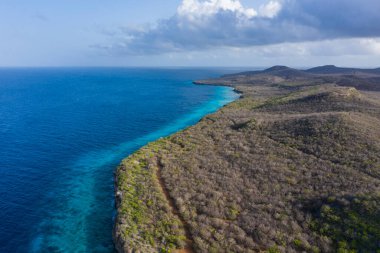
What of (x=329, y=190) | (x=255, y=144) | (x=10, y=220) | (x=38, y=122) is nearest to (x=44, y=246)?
(x=10, y=220)

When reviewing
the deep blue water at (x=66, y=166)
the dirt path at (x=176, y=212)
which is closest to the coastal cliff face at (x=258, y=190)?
the dirt path at (x=176, y=212)

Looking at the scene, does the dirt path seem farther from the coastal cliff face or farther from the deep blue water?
the deep blue water

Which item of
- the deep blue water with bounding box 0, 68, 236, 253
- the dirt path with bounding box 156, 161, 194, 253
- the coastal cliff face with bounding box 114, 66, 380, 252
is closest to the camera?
the dirt path with bounding box 156, 161, 194, 253

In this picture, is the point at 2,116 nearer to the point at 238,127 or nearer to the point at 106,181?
the point at 106,181

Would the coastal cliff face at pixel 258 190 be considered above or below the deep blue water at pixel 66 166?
above

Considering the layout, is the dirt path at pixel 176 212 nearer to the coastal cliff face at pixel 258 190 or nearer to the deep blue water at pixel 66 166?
the coastal cliff face at pixel 258 190

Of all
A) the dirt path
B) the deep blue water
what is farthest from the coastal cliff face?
the deep blue water

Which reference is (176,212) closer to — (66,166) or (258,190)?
(258,190)

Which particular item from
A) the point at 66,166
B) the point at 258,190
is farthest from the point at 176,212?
the point at 66,166
